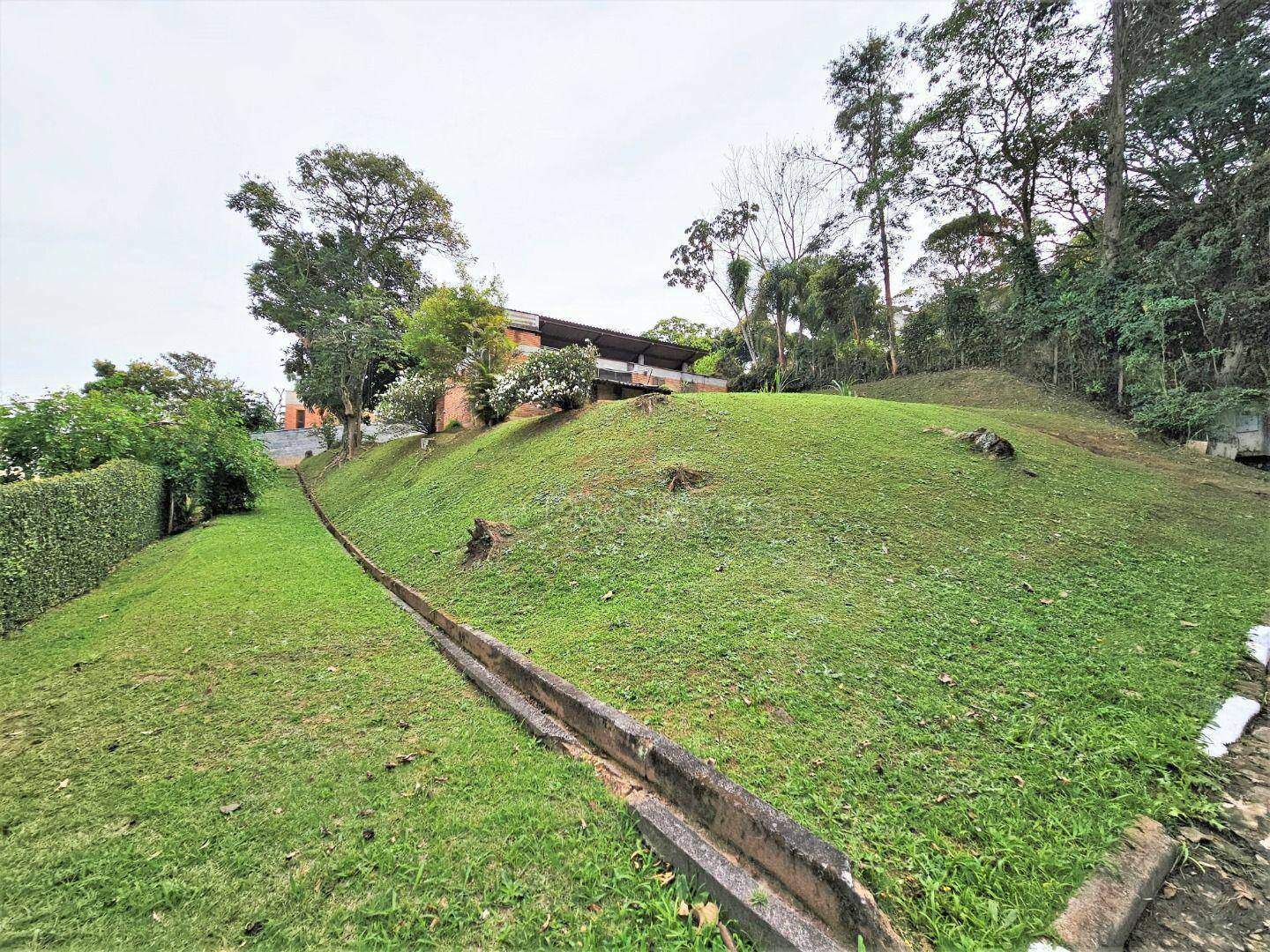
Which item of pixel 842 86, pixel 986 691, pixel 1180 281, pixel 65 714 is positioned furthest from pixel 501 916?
pixel 842 86

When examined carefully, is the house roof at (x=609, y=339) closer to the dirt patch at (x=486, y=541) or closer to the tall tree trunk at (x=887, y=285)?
the tall tree trunk at (x=887, y=285)

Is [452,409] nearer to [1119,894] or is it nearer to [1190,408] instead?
[1119,894]

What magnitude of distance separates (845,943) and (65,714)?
14.1 ft

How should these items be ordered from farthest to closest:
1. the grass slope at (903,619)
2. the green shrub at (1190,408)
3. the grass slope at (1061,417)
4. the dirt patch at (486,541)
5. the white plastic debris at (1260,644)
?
the green shrub at (1190,408) → the grass slope at (1061,417) → the dirt patch at (486,541) → the white plastic debris at (1260,644) → the grass slope at (903,619)

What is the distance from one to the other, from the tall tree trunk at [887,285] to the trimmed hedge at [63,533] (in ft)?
60.6

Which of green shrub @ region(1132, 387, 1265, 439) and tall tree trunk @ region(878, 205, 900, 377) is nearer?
green shrub @ region(1132, 387, 1265, 439)

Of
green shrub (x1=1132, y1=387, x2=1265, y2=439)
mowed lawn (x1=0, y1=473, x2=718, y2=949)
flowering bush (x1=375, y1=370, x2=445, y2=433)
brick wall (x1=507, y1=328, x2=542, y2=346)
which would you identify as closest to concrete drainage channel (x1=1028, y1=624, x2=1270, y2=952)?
mowed lawn (x1=0, y1=473, x2=718, y2=949)

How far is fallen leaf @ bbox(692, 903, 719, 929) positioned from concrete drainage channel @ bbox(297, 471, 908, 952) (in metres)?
0.04

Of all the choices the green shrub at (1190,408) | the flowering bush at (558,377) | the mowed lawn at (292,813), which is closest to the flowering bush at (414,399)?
the flowering bush at (558,377)

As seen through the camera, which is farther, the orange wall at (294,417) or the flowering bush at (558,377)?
the orange wall at (294,417)

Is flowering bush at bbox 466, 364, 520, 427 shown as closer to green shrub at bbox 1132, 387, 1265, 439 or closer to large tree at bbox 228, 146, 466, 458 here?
large tree at bbox 228, 146, 466, 458

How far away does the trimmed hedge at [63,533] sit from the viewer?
4.01m

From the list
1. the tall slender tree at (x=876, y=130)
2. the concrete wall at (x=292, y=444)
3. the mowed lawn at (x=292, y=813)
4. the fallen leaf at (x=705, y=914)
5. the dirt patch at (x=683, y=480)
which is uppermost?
the tall slender tree at (x=876, y=130)

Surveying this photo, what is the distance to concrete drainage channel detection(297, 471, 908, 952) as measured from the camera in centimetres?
140
